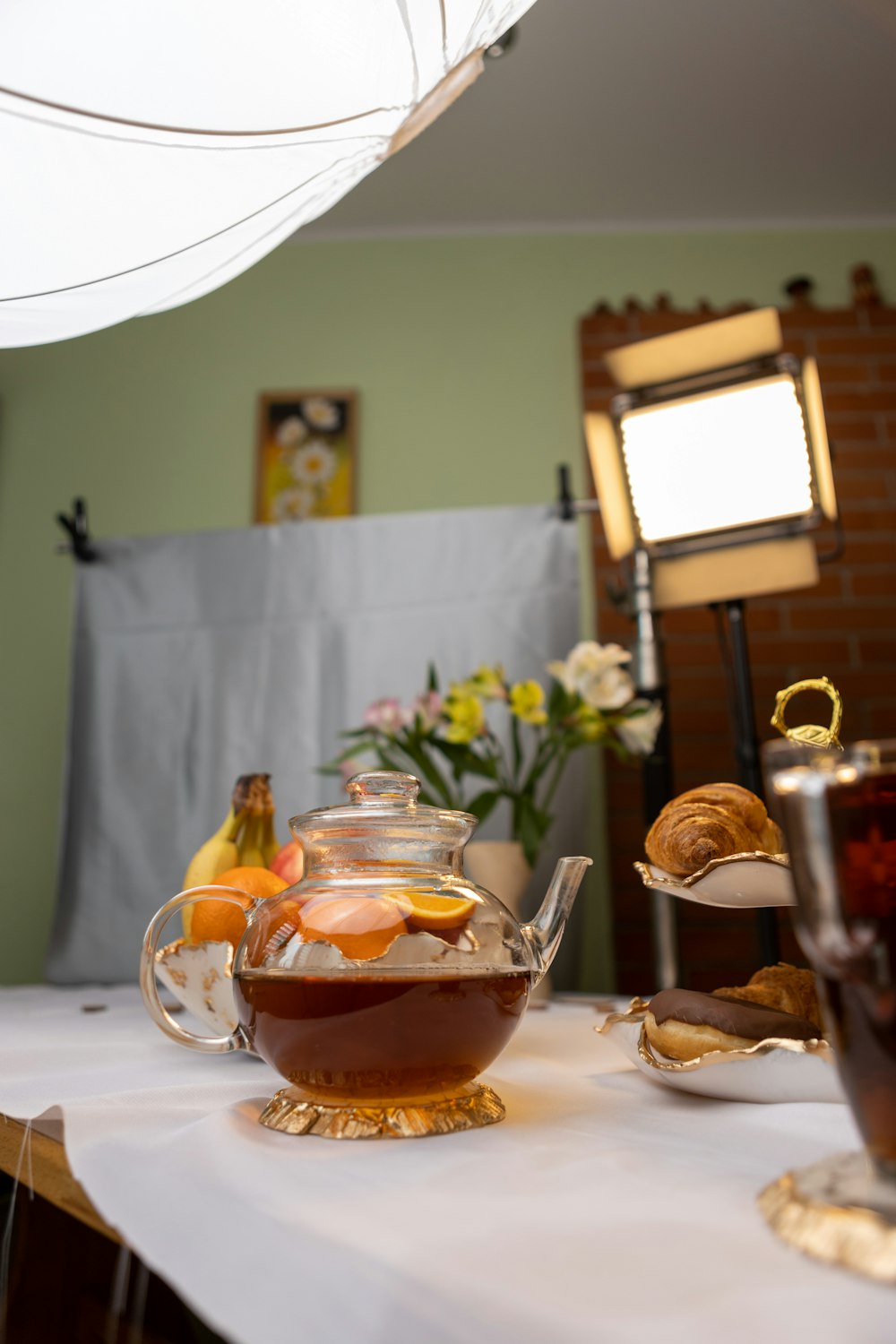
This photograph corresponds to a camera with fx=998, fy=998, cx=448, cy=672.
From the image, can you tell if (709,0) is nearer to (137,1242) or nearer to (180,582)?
(180,582)

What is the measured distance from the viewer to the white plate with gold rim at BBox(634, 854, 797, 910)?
22.9 inches

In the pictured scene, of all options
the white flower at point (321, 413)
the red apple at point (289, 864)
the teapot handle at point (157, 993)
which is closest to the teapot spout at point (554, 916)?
the teapot handle at point (157, 993)

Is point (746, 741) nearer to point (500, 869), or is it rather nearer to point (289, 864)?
point (500, 869)

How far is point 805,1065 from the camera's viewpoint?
52cm

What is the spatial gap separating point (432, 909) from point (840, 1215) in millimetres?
241

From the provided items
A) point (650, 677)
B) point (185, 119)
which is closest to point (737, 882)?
point (185, 119)

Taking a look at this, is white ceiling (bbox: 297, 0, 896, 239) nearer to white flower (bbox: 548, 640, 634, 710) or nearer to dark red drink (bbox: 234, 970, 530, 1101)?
white flower (bbox: 548, 640, 634, 710)

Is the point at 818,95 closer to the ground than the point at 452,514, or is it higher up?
higher up

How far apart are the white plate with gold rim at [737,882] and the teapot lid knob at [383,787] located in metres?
0.15

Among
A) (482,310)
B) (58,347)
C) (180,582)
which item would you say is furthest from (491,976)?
(58,347)

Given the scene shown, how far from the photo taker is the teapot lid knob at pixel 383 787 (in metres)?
0.58

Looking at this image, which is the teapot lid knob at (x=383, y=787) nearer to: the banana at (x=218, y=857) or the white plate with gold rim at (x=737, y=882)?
the white plate with gold rim at (x=737, y=882)

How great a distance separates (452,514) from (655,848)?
1306mm

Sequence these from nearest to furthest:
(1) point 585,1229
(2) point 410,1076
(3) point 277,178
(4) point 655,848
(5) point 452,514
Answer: (1) point 585,1229, (2) point 410,1076, (4) point 655,848, (3) point 277,178, (5) point 452,514
